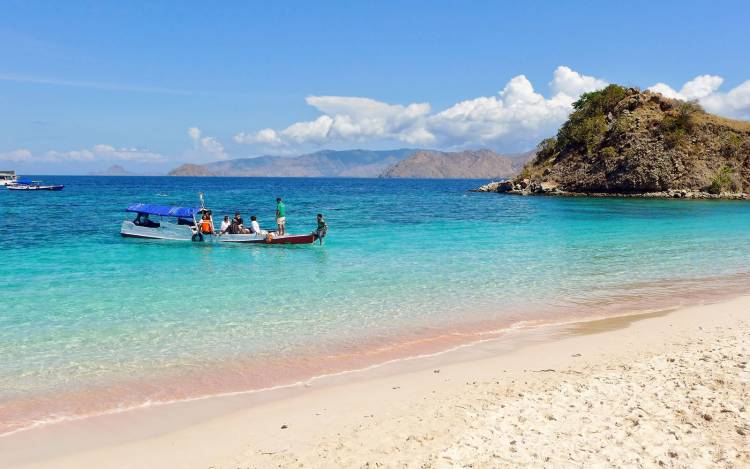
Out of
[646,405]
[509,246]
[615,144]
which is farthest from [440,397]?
[615,144]

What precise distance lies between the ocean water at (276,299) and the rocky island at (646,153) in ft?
163

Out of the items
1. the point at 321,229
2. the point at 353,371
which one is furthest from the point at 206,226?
the point at 353,371

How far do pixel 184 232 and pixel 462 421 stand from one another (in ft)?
82.7

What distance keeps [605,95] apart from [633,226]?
6402cm

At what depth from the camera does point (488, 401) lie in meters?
7.34

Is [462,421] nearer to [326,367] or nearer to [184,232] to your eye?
[326,367]

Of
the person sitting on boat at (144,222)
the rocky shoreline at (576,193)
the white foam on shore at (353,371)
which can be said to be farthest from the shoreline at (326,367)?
the rocky shoreline at (576,193)

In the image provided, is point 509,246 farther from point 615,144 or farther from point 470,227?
point 615,144

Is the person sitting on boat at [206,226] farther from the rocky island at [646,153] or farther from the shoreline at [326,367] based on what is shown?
the rocky island at [646,153]

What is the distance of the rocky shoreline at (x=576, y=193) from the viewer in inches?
2835

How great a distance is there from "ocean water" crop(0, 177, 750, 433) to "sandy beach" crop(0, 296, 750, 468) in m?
0.97

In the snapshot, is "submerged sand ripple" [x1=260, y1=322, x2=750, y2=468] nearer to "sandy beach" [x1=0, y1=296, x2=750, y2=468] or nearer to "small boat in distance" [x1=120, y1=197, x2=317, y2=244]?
"sandy beach" [x1=0, y1=296, x2=750, y2=468]

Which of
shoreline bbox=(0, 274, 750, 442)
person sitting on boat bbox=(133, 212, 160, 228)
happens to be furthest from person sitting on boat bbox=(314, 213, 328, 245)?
shoreline bbox=(0, 274, 750, 442)

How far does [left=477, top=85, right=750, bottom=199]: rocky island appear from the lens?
245ft
